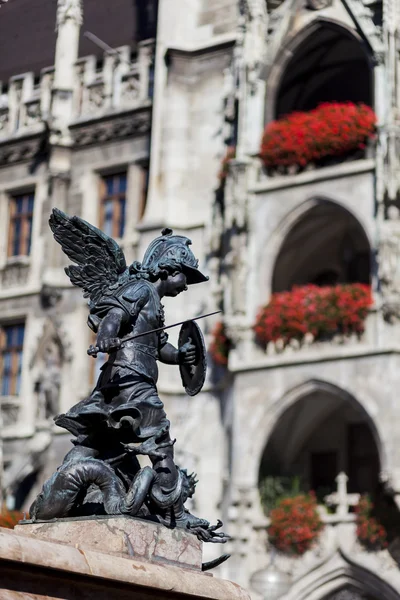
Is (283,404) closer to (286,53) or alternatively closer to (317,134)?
(317,134)

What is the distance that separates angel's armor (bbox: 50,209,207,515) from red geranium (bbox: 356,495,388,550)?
1163 centimetres

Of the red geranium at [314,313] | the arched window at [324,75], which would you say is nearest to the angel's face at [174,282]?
the red geranium at [314,313]

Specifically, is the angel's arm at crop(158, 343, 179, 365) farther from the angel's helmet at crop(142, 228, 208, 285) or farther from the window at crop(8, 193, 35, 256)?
the window at crop(8, 193, 35, 256)

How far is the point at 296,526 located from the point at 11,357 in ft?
25.5

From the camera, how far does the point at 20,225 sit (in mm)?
25953

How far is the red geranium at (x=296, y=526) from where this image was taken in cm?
1950

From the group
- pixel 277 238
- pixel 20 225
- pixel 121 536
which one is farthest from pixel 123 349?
pixel 20 225

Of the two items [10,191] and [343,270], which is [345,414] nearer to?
[343,270]

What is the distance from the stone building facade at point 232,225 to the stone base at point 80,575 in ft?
39.3

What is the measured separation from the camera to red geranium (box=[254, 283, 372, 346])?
19703 millimetres

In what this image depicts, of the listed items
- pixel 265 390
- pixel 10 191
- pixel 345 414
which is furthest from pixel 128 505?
pixel 10 191

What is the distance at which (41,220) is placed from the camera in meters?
25.5

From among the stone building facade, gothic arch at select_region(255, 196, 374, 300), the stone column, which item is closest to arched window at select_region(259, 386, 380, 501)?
A: the stone building facade

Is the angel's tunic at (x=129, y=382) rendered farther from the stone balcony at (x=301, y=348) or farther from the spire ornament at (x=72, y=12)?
the spire ornament at (x=72, y=12)
